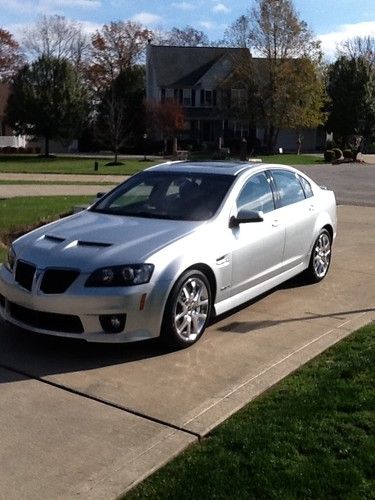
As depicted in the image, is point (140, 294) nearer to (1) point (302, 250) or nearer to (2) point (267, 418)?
(2) point (267, 418)

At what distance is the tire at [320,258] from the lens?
7910 millimetres

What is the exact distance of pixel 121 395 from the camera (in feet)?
15.4

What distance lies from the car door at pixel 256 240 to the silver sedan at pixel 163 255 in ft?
0.04

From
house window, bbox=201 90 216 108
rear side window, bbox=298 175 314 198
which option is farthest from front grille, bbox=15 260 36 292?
house window, bbox=201 90 216 108

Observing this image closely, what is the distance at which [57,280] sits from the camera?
538cm

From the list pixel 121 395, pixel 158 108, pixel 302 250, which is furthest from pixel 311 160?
pixel 121 395

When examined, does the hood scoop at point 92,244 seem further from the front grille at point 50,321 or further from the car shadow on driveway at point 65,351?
the car shadow on driveway at point 65,351

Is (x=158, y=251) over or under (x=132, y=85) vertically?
under

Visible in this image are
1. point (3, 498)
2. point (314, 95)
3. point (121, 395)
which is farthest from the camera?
point (314, 95)

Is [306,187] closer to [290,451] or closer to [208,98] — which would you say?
[290,451]

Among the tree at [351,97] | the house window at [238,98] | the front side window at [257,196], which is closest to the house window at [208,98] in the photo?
the house window at [238,98]

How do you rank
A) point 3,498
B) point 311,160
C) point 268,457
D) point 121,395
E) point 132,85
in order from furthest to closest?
1. point 132,85
2. point 311,160
3. point 121,395
4. point 268,457
5. point 3,498

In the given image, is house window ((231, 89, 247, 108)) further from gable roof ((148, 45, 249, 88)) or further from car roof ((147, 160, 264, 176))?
car roof ((147, 160, 264, 176))

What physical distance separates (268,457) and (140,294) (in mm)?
1909
